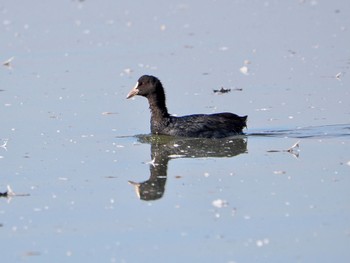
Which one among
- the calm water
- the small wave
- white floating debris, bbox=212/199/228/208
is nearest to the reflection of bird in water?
the calm water

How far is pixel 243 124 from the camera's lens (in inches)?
571

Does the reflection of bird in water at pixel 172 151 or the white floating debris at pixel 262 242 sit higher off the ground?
the reflection of bird in water at pixel 172 151

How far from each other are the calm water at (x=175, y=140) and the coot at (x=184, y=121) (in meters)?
0.20

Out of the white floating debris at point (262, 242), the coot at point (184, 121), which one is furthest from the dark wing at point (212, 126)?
the white floating debris at point (262, 242)

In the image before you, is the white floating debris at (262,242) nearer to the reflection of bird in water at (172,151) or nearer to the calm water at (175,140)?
the calm water at (175,140)

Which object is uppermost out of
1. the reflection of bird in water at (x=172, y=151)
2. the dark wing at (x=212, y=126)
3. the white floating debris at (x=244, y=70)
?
the white floating debris at (x=244, y=70)

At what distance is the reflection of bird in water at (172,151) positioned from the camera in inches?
454

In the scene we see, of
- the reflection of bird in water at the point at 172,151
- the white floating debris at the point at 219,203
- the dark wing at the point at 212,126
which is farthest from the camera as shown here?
the dark wing at the point at 212,126

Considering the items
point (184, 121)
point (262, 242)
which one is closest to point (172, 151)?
point (184, 121)

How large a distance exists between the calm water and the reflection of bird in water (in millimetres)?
34

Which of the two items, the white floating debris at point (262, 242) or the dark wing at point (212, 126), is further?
the dark wing at point (212, 126)

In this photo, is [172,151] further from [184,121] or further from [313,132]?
[313,132]

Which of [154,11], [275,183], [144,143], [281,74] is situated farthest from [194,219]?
[154,11]

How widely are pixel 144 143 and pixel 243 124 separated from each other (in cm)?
137
